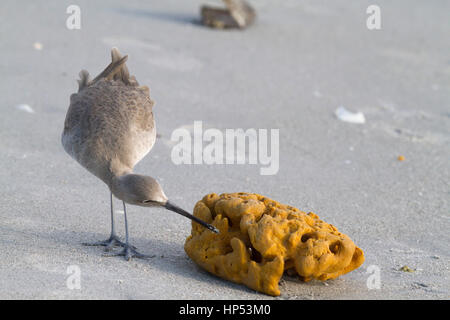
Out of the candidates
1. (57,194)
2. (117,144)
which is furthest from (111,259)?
(57,194)

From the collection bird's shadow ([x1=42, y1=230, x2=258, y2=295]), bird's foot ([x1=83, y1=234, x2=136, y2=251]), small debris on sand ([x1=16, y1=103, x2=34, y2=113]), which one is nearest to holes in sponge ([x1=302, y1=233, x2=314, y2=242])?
bird's shadow ([x1=42, y1=230, x2=258, y2=295])

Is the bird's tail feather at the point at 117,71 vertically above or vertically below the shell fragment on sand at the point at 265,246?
above

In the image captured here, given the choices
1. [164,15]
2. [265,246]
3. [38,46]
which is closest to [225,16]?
[164,15]

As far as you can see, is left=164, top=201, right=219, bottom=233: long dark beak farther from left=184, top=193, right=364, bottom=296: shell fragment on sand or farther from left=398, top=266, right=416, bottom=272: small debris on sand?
left=398, top=266, right=416, bottom=272: small debris on sand

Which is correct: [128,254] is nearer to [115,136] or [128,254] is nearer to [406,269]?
[115,136]

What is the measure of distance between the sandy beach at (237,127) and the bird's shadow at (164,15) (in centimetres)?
4

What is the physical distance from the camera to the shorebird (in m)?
4.38

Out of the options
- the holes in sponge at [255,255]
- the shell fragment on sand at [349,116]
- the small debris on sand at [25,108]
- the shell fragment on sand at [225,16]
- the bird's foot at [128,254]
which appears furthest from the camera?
the shell fragment on sand at [225,16]

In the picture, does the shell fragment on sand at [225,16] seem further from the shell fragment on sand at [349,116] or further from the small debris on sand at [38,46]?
the shell fragment on sand at [349,116]

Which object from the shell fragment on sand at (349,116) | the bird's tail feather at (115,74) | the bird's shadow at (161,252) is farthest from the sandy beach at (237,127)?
the bird's tail feather at (115,74)

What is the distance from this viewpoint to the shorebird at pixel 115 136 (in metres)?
4.38

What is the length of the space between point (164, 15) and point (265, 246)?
7.30 metres

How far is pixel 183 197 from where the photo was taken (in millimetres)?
5898
